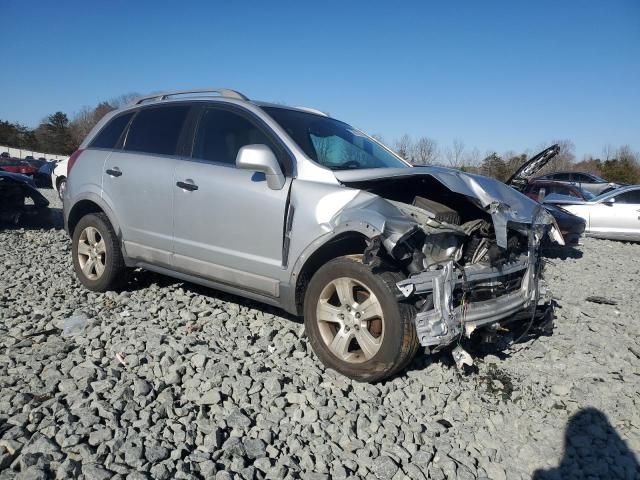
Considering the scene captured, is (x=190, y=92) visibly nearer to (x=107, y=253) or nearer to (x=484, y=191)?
(x=107, y=253)

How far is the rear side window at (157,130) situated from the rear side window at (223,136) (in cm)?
29

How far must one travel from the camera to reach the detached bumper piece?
2973mm

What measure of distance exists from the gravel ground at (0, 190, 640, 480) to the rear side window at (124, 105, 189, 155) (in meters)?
1.49

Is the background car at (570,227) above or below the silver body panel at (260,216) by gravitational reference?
below

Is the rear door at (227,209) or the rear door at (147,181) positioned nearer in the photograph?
the rear door at (227,209)

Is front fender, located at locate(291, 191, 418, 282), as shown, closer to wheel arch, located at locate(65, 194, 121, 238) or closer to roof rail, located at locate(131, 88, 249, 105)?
roof rail, located at locate(131, 88, 249, 105)

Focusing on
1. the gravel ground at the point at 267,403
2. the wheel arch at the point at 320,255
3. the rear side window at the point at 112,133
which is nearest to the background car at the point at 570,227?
the gravel ground at the point at 267,403

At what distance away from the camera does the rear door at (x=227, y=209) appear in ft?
11.8

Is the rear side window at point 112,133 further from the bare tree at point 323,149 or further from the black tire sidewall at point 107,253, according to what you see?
the bare tree at point 323,149

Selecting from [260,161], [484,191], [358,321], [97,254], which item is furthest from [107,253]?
[484,191]

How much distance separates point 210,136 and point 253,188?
0.85 m

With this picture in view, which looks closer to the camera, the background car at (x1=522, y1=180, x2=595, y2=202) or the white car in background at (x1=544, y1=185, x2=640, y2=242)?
the white car in background at (x1=544, y1=185, x2=640, y2=242)

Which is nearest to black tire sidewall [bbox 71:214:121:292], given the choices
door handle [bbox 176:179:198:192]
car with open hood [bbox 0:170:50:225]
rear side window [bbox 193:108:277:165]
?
door handle [bbox 176:179:198:192]

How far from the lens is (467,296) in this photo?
3.26 metres
